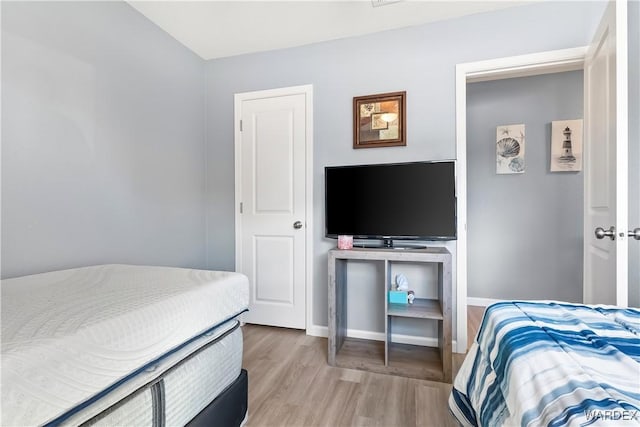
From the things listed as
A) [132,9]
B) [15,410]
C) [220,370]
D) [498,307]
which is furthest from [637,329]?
[132,9]

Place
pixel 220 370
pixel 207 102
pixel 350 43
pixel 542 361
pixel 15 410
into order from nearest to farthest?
pixel 15 410, pixel 542 361, pixel 220 370, pixel 350 43, pixel 207 102

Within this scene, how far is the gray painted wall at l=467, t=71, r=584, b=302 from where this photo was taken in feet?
9.93

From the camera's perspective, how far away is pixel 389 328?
2.14 meters

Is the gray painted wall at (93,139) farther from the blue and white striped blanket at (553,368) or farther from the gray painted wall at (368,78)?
the blue and white striped blanket at (553,368)

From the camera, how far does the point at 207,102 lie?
2875 mm

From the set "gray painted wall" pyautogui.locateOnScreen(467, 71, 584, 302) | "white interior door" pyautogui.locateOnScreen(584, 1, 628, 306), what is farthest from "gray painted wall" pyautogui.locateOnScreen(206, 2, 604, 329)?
"gray painted wall" pyautogui.locateOnScreen(467, 71, 584, 302)

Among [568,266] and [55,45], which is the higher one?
[55,45]

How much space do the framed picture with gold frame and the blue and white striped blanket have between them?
1.55 meters

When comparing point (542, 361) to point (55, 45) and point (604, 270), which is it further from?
point (55, 45)

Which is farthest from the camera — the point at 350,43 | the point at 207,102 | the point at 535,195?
the point at 535,195

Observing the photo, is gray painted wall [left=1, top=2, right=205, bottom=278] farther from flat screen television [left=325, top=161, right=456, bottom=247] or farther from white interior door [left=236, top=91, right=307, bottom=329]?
flat screen television [left=325, top=161, right=456, bottom=247]

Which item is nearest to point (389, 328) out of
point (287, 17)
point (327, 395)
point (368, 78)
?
point (327, 395)

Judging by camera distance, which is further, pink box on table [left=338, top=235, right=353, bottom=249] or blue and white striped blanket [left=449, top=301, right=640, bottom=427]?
pink box on table [left=338, top=235, right=353, bottom=249]

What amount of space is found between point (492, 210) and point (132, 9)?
375 centimetres
